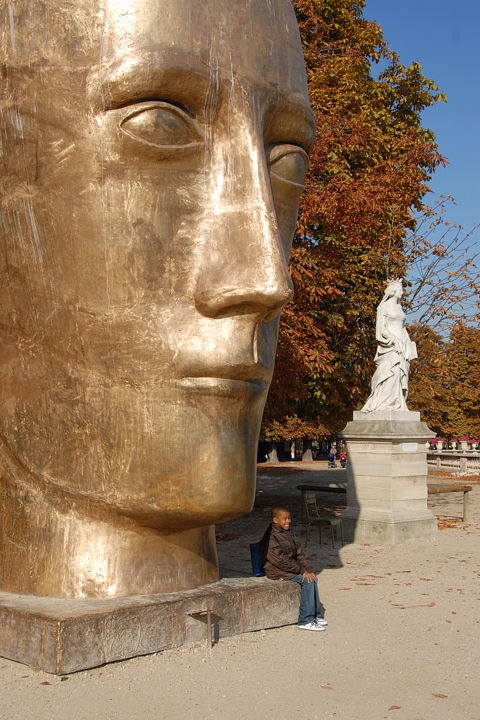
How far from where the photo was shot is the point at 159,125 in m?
4.17

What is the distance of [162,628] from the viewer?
187 inches

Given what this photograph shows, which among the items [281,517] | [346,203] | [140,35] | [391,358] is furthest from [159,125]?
[391,358]

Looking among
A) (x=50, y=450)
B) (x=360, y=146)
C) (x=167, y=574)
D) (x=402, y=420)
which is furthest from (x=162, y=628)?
(x=360, y=146)

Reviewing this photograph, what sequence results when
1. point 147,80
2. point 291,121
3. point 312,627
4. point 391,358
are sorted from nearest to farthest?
point 147,80
point 291,121
point 312,627
point 391,358

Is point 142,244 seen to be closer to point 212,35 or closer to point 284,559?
point 212,35

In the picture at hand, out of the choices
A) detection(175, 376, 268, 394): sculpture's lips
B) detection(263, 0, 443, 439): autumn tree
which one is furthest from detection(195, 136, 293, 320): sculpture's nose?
detection(263, 0, 443, 439): autumn tree

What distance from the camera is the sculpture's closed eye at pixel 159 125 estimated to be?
4.14 metres

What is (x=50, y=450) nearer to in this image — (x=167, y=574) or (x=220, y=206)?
(x=167, y=574)

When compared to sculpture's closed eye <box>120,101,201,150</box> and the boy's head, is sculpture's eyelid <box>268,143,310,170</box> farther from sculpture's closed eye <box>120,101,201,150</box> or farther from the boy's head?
the boy's head

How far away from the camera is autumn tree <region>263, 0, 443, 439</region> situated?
11.6 meters

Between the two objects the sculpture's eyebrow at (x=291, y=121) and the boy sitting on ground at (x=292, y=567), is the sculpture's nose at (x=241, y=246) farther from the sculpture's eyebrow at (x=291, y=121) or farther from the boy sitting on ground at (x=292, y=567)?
the boy sitting on ground at (x=292, y=567)

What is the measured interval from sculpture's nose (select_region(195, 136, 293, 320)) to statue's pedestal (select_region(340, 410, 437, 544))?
24.0 feet

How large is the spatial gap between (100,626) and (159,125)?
2.90m

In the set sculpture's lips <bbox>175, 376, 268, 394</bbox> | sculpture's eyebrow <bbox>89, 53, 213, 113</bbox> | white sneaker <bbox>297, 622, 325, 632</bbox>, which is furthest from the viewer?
white sneaker <bbox>297, 622, 325, 632</bbox>
